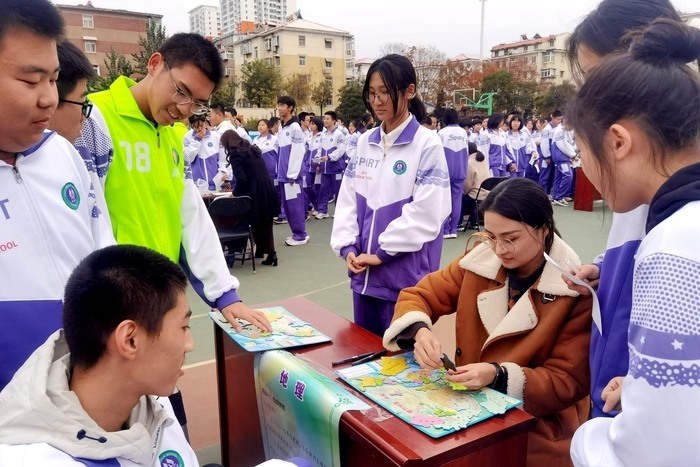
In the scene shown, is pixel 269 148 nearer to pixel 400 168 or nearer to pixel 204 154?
pixel 204 154

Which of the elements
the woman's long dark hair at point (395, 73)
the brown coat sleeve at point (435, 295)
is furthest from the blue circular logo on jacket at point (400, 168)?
the brown coat sleeve at point (435, 295)

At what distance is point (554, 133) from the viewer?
9.71 meters

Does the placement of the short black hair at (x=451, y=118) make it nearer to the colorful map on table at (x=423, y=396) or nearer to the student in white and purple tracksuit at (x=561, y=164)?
the student in white and purple tracksuit at (x=561, y=164)

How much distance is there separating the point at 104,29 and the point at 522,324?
44.1m

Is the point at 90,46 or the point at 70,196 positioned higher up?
the point at 90,46

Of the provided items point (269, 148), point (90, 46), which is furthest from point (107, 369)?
point (90, 46)

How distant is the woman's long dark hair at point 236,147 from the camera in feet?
17.5

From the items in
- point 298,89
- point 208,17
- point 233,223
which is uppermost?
point 208,17

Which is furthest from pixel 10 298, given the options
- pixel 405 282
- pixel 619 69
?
pixel 405 282

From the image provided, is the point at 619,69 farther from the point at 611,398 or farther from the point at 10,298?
the point at 10,298

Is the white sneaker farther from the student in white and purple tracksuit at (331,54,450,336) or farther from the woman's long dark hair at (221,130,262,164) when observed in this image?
the student in white and purple tracksuit at (331,54,450,336)

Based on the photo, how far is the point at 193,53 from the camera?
5.65 ft

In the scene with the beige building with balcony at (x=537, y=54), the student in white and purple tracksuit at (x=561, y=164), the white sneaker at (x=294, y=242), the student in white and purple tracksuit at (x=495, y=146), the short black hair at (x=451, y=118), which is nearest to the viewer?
the white sneaker at (x=294, y=242)

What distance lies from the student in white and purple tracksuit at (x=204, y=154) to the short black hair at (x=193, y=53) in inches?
191
